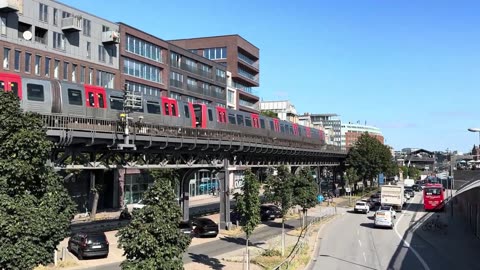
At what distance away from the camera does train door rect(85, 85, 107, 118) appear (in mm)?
33625

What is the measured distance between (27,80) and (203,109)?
1981 cm

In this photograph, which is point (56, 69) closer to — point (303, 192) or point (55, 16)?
point (55, 16)

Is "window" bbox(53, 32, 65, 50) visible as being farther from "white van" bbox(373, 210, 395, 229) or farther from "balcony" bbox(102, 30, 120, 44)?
"white van" bbox(373, 210, 395, 229)

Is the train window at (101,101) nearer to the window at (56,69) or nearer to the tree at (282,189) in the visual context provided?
the tree at (282,189)

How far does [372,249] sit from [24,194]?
2872 cm

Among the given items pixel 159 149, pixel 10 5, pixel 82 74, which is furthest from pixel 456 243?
pixel 10 5

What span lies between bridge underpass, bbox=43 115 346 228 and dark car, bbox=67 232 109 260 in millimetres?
4369

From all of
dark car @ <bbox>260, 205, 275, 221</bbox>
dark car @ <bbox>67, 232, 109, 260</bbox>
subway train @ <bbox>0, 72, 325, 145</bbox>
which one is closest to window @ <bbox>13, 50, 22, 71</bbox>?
subway train @ <bbox>0, 72, 325, 145</bbox>

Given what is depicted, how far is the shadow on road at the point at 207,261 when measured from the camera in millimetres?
27934

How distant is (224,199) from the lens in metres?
44.8

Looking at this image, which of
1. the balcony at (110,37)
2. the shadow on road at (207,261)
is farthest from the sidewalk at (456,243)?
the balcony at (110,37)

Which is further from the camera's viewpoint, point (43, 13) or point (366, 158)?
point (366, 158)

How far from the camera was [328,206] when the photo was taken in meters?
75.1

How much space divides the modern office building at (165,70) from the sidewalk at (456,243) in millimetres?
41596
